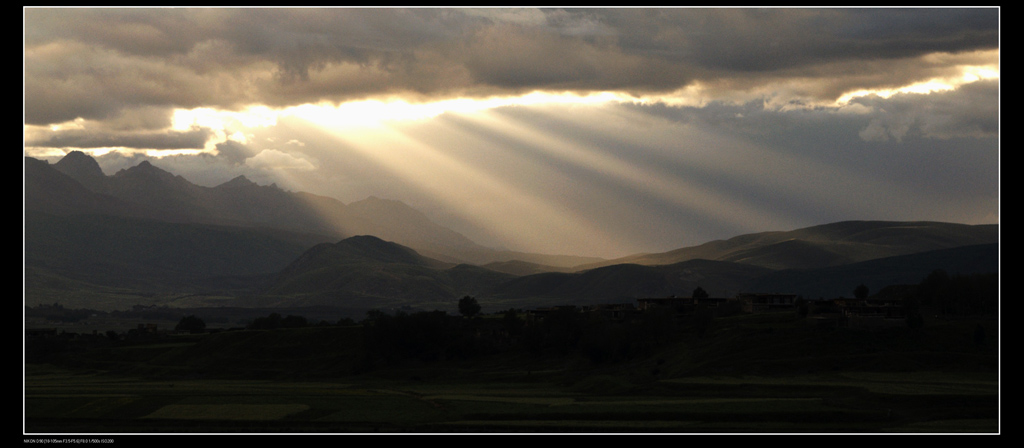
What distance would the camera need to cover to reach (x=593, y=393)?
134 metres

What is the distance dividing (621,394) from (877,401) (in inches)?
1414

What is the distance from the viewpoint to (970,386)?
384 feet

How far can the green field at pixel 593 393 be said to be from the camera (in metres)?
101

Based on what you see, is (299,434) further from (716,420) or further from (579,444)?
(716,420)

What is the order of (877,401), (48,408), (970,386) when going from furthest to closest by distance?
1. (48,408)
2. (970,386)
3. (877,401)

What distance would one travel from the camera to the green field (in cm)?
10112
